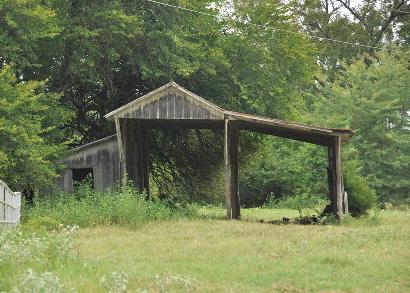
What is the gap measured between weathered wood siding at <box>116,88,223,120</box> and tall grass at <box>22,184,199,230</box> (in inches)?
113

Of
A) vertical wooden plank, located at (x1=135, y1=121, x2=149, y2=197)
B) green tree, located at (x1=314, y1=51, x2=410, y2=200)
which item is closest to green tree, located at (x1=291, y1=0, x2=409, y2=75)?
green tree, located at (x1=314, y1=51, x2=410, y2=200)

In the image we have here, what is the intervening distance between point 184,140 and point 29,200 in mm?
8344

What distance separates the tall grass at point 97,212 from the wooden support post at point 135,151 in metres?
2.82

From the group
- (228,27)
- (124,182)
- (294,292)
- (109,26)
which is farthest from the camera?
(228,27)

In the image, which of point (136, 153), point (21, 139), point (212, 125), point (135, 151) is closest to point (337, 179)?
point (212, 125)

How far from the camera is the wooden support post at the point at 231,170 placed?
23453 millimetres

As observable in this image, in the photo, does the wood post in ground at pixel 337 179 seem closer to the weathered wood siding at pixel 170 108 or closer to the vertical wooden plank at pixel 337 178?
the vertical wooden plank at pixel 337 178

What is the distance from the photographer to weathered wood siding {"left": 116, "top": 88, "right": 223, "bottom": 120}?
23438 millimetres

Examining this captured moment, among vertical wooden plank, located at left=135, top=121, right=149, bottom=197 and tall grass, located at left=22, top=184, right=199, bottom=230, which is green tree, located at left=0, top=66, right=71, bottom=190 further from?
vertical wooden plank, located at left=135, top=121, right=149, bottom=197

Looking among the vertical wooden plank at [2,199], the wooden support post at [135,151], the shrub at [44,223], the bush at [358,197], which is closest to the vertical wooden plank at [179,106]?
the wooden support post at [135,151]

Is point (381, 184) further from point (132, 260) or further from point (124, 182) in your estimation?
point (132, 260)

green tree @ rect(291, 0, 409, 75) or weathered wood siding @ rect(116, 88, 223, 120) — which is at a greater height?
green tree @ rect(291, 0, 409, 75)

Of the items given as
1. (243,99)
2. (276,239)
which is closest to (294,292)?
(276,239)

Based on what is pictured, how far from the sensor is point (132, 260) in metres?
12.4
